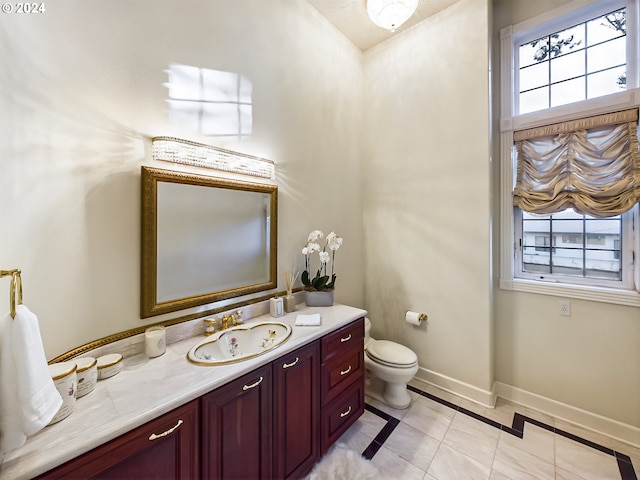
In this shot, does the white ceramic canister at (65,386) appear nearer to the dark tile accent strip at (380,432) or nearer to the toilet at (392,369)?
the dark tile accent strip at (380,432)

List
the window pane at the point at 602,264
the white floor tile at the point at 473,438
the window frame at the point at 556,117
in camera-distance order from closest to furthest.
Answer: the white floor tile at the point at 473,438, the window frame at the point at 556,117, the window pane at the point at 602,264

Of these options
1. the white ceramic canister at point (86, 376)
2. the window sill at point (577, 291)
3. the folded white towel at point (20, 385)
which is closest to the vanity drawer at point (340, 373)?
the white ceramic canister at point (86, 376)

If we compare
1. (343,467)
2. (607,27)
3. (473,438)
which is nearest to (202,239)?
(343,467)

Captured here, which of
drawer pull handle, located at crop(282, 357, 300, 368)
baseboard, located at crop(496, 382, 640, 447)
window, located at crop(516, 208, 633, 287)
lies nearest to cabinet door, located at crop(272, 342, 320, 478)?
drawer pull handle, located at crop(282, 357, 300, 368)

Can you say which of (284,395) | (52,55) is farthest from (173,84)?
(284,395)

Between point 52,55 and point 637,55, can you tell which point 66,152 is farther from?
point 637,55

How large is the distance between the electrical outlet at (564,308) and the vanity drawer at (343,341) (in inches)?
60.6

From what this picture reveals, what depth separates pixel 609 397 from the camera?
1.84 meters

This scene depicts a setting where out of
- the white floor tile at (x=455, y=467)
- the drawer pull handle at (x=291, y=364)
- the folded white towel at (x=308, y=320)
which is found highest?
the folded white towel at (x=308, y=320)

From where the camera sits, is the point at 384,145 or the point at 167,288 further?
the point at 384,145

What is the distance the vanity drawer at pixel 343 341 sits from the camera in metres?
1.60

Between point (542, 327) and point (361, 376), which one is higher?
point (542, 327)

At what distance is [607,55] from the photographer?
1931mm

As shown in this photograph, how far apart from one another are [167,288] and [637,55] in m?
3.41
